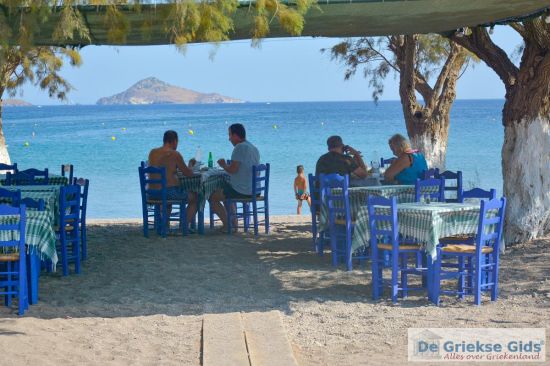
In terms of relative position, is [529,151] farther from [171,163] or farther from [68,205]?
[68,205]

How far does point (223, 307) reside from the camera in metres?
7.69

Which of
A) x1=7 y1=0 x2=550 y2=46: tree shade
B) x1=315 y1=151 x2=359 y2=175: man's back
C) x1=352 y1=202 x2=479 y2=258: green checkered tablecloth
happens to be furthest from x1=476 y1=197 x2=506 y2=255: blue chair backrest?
x1=315 y1=151 x2=359 y2=175: man's back

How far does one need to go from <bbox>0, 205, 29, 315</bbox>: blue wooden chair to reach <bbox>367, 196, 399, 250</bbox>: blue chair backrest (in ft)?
8.91

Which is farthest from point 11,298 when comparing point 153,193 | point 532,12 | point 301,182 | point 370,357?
point 301,182

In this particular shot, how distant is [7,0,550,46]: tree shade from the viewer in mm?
7484

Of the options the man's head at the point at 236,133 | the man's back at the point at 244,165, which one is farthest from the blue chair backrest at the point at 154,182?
the man's head at the point at 236,133

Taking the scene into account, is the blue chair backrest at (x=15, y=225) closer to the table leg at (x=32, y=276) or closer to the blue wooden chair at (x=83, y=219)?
the table leg at (x=32, y=276)

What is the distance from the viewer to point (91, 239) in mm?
12031

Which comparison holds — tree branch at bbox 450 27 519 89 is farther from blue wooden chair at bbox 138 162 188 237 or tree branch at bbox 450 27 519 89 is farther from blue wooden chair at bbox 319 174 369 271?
blue wooden chair at bbox 138 162 188 237

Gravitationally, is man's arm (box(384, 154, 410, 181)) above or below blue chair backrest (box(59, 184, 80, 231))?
above

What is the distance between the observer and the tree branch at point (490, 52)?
10.8m

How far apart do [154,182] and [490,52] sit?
13.9 ft

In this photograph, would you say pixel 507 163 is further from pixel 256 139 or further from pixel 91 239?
pixel 256 139

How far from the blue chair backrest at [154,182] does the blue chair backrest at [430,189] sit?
3454 millimetres
